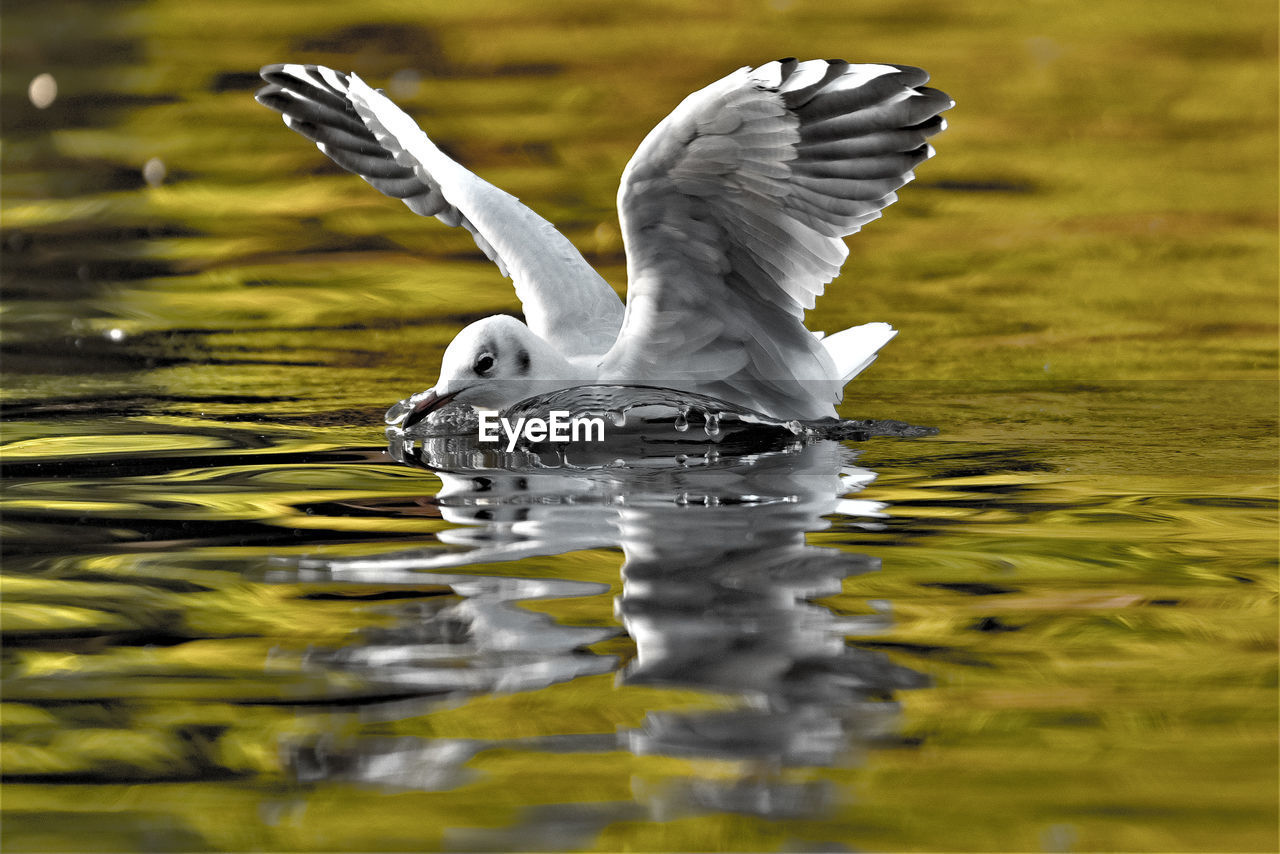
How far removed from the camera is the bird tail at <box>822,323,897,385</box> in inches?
246

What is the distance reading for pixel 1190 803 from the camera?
2209 mm

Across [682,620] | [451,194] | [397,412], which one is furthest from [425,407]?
[682,620]

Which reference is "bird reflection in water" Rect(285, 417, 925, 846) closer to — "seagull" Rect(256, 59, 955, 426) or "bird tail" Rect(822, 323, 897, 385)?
"seagull" Rect(256, 59, 955, 426)

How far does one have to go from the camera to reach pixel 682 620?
9.93 ft

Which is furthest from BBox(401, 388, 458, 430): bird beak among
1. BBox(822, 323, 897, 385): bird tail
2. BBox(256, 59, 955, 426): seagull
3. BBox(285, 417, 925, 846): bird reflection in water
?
BBox(822, 323, 897, 385): bird tail

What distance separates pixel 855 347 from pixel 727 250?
120 centimetres

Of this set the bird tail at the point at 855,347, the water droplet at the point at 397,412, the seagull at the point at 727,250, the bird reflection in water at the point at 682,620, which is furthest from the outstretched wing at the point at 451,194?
the bird reflection in water at the point at 682,620

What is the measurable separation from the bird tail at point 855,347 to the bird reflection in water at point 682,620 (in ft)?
3.70

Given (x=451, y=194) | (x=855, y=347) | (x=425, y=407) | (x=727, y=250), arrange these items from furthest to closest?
(x=451, y=194) < (x=855, y=347) < (x=425, y=407) < (x=727, y=250)

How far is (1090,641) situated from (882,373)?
5153 millimetres

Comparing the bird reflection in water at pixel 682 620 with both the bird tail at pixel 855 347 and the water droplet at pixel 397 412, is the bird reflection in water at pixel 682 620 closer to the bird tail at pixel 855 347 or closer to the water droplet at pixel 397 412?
the bird tail at pixel 855 347

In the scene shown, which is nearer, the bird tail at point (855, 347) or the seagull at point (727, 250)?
the seagull at point (727, 250)

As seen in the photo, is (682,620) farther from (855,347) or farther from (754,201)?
(855,347)

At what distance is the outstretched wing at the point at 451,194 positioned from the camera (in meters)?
6.39
